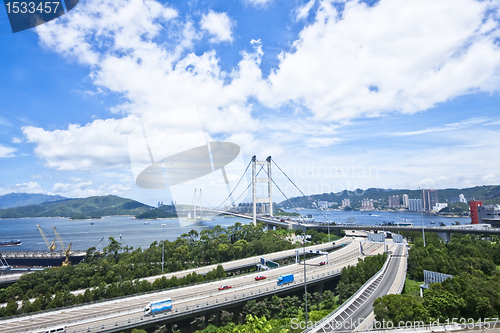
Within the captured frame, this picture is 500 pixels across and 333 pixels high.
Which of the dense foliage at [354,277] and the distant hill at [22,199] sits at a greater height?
the distant hill at [22,199]

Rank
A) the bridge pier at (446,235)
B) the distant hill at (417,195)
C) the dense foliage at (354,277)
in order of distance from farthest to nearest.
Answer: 1. the distant hill at (417,195)
2. the bridge pier at (446,235)
3. the dense foliage at (354,277)

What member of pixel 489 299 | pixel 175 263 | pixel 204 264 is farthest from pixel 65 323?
pixel 489 299

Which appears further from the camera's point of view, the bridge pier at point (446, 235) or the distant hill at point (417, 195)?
the distant hill at point (417, 195)

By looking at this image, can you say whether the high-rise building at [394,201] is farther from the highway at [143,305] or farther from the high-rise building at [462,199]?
A: the highway at [143,305]

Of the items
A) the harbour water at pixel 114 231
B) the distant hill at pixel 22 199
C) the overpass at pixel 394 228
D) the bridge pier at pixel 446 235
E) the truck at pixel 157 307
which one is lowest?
the harbour water at pixel 114 231

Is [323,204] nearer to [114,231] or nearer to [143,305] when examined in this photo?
[114,231]

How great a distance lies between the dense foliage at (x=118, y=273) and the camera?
9336 mm

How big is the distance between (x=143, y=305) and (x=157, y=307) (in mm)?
1037

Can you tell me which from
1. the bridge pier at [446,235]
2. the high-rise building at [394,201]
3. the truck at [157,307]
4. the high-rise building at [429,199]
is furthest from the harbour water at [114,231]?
the high-rise building at [394,201]

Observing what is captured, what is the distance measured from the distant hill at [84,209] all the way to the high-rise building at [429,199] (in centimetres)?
8298

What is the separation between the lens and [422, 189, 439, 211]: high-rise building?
72.9 metres

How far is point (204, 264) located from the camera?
47.9 feet

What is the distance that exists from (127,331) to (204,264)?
786cm

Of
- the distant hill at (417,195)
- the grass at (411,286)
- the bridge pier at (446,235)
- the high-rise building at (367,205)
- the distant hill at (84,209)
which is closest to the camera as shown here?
the grass at (411,286)
